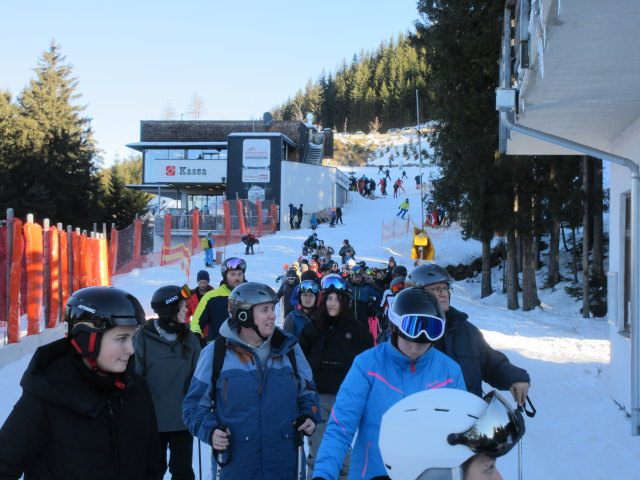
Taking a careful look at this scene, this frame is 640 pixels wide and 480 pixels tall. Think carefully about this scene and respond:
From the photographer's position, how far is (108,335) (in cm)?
250

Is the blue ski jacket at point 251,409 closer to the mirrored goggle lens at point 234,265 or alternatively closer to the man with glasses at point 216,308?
the man with glasses at point 216,308

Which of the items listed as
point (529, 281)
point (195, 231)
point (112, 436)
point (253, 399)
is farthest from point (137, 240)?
point (112, 436)

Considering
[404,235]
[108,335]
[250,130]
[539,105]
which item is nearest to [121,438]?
[108,335]

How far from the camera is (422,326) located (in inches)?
114

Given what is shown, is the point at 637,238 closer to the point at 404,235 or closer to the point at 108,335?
the point at 108,335

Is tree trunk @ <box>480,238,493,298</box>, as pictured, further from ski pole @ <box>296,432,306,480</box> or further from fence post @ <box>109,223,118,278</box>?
ski pole @ <box>296,432,306,480</box>

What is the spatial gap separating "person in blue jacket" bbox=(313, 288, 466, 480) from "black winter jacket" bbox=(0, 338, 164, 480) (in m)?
0.89

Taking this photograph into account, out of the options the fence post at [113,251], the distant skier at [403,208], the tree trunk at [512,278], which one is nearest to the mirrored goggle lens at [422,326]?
the tree trunk at [512,278]

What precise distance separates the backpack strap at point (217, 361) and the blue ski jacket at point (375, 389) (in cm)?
92

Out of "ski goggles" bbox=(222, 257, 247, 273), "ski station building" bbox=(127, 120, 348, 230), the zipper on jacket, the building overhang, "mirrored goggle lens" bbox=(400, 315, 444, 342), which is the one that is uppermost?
"ski station building" bbox=(127, 120, 348, 230)

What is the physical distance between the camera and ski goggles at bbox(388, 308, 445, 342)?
2.90 meters

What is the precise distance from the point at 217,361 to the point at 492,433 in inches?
90.5

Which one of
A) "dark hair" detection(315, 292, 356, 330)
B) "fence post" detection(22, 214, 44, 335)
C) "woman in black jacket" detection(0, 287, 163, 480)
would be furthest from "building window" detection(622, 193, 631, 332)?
"fence post" detection(22, 214, 44, 335)

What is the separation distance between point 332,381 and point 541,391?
5181mm
